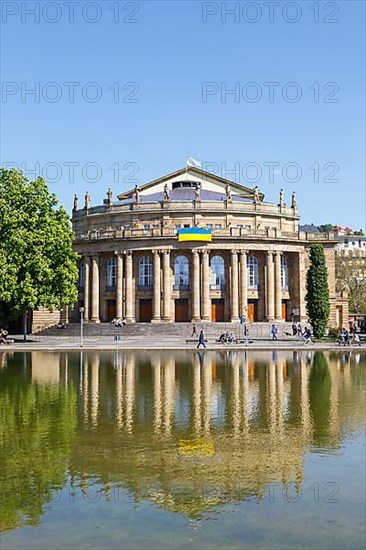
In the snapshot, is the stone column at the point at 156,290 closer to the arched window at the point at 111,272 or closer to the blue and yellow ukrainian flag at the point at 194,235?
the blue and yellow ukrainian flag at the point at 194,235

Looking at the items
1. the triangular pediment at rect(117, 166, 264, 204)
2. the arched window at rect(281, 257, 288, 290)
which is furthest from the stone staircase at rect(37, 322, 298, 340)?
the triangular pediment at rect(117, 166, 264, 204)

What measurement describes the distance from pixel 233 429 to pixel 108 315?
66091 millimetres

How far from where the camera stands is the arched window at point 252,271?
8150cm

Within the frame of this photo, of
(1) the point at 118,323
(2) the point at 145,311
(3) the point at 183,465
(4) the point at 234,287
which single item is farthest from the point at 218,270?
(3) the point at 183,465

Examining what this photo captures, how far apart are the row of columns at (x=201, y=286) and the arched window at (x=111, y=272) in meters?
1.74

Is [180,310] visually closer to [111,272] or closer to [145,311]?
[145,311]

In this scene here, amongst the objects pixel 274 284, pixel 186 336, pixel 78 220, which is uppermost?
pixel 78 220

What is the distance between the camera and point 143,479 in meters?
13.2

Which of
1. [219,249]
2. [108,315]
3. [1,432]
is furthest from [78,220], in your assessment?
[1,432]

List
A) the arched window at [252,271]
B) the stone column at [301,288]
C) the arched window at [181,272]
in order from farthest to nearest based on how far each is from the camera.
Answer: the stone column at [301,288] < the arched window at [252,271] < the arched window at [181,272]

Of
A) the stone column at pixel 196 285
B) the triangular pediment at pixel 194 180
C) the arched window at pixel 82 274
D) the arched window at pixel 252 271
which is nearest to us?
the stone column at pixel 196 285

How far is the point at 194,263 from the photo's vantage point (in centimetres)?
7831

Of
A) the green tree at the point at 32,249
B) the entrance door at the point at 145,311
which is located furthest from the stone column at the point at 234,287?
the green tree at the point at 32,249

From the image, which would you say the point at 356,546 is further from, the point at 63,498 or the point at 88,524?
the point at 63,498
